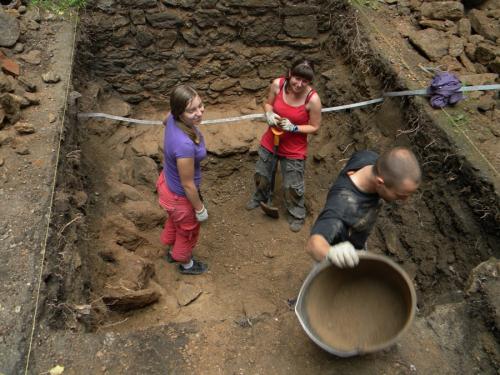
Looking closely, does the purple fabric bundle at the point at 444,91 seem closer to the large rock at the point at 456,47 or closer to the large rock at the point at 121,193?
the large rock at the point at 456,47

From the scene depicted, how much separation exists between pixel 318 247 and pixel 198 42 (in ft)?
14.0

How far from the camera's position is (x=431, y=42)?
4.96 m

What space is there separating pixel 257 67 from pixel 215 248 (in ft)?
9.45

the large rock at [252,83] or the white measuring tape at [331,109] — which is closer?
the white measuring tape at [331,109]

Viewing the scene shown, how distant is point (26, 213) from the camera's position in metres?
3.04

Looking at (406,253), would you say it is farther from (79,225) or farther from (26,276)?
(26,276)

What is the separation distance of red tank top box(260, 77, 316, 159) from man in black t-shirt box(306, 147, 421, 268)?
1271 mm

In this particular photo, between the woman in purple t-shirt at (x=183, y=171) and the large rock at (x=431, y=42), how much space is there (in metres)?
3.31

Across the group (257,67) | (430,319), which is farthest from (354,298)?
(257,67)

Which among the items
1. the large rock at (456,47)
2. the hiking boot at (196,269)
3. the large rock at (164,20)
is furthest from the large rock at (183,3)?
the hiking boot at (196,269)

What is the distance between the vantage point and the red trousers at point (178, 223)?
3.25 metres

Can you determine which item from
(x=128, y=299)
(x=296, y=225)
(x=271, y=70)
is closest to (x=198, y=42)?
(x=271, y=70)

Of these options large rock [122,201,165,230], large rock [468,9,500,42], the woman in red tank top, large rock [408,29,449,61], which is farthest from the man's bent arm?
large rock [468,9,500,42]

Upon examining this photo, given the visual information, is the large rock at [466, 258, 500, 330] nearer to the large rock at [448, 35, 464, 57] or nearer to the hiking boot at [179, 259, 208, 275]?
the hiking boot at [179, 259, 208, 275]
